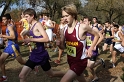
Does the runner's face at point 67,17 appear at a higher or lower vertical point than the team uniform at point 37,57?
higher

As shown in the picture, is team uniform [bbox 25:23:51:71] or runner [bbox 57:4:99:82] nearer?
runner [bbox 57:4:99:82]

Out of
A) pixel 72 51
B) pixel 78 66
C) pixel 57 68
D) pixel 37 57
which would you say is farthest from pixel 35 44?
pixel 57 68

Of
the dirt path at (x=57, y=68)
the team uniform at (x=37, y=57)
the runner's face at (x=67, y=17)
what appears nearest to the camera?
the runner's face at (x=67, y=17)

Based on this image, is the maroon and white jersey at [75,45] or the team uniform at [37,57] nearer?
the maroon and white jersey at [75,45]

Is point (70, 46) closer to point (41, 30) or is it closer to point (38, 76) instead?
point (41, 30)

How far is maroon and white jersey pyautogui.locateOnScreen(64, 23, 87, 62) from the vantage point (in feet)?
12.6

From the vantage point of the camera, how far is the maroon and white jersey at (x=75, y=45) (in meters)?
3.85

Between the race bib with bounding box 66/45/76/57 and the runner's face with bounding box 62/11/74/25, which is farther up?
the runner's face with bounding box 62/11/74/25

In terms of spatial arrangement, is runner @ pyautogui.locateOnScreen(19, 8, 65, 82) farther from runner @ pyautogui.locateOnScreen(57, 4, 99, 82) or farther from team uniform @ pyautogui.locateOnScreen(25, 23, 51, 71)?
runner @ pyautogui.locateOnScreen(57, 4, 99, 82)

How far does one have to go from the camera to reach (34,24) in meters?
4.46

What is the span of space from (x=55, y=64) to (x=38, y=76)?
4.97 ft

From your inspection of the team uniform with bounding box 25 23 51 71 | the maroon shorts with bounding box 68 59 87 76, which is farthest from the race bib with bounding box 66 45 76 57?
the team uniform with bounding box 25 23 51 71

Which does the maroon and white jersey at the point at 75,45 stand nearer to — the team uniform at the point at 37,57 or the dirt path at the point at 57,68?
the team uniform at the point at 37,57

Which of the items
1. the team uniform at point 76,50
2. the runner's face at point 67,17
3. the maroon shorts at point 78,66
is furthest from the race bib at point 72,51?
the runner's face at point 67,17
